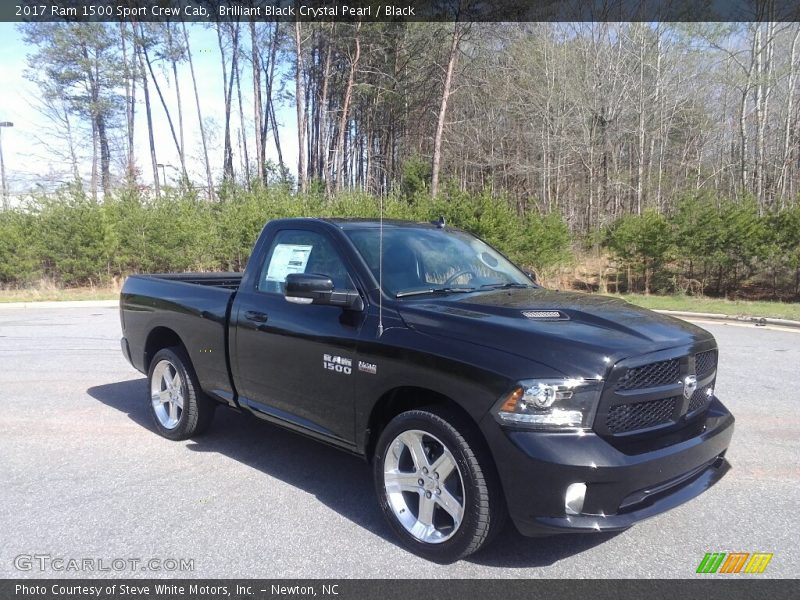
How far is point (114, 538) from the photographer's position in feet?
11.6

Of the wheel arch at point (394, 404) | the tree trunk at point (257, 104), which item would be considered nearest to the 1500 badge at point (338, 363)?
the wheel arch at point (394, 404)

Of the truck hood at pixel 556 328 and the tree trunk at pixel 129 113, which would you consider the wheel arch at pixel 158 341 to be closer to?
the truck hood at pixel 556 328

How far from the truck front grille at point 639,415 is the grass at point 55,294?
18329 millimetres

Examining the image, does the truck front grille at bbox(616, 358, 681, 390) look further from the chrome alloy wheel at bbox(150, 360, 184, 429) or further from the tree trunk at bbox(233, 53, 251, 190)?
the tree trunk at bbox(233, 53, 251, 190)

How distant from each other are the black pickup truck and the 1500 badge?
0.4 inches

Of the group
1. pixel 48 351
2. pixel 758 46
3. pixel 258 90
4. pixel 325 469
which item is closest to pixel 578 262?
pixel 758 46

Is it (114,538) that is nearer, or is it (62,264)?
(114,538)

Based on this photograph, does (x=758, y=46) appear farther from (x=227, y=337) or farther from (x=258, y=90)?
(x=227, y=337)

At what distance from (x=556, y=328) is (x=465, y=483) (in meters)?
0.92

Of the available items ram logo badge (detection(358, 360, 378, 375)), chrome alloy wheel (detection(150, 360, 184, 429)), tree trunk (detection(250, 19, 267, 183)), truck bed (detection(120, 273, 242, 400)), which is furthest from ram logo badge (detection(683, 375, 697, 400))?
tree trunk (detection(250, 19, 267, 183))

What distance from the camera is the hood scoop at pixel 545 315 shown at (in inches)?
132

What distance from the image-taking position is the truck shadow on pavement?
133 inches

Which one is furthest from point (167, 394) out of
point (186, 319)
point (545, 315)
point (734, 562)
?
point (734, 562)

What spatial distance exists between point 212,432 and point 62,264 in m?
→ 18.3
